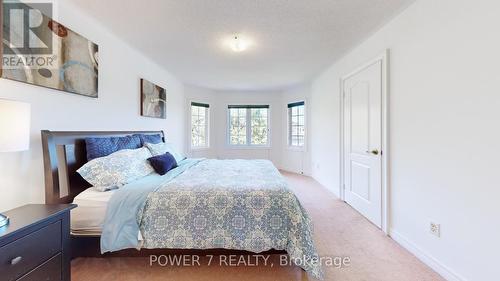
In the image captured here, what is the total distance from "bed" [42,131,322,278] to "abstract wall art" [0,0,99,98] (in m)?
0.49

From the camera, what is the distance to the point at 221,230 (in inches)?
69.7

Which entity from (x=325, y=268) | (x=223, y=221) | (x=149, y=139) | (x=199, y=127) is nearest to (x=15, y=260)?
(x=223, y=221)

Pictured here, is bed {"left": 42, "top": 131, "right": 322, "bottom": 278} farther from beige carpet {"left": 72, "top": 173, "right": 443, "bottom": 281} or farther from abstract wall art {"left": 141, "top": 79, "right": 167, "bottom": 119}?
abstract wall art {"left": 141, "top": 79, "right": 167, "bottom": 119}

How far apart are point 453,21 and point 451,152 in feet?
3.29

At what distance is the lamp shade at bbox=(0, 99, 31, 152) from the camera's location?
117cm

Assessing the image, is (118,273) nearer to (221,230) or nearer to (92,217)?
(92,217)

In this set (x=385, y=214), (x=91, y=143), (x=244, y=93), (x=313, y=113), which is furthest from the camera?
(x=244, y=93)

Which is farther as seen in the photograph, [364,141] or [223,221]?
[364,141]

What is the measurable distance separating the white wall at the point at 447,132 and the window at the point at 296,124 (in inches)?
129

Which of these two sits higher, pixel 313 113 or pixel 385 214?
pixel 313 113

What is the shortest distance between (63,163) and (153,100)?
2005mm

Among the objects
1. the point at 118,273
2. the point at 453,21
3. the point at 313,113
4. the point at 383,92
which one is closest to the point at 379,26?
the point at 383,92

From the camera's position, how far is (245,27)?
2525 mm

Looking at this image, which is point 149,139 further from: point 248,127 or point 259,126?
point 259,126
